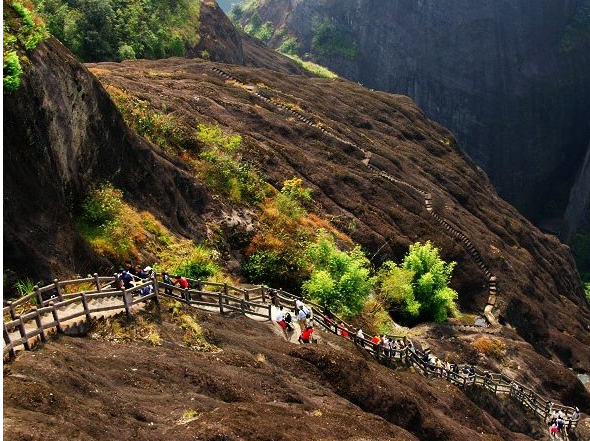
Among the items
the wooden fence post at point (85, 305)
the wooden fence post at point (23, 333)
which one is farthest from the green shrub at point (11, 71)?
the wooden fence post at point (23, 333)

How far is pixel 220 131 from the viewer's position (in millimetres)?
48250

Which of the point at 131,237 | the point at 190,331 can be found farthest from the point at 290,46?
the point at 190,331

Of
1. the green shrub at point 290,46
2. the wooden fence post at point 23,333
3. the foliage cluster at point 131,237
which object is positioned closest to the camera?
the wooden fence post at point 23,333

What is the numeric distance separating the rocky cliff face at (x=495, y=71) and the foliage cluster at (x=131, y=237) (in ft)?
391

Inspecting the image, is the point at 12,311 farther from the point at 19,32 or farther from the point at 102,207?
the point at 19,32

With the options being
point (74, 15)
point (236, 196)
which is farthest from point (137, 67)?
point (236, 196)

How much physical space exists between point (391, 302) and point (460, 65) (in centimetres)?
11624

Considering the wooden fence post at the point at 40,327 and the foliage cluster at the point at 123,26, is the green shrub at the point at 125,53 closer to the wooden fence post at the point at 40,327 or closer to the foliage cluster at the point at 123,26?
the foliage cluster at the point at 123,26

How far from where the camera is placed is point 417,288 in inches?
1745

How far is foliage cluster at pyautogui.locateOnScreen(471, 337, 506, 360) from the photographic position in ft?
142

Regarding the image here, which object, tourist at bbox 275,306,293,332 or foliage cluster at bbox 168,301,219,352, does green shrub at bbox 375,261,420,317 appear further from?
foliage cluster at bbox 168,301,219,352

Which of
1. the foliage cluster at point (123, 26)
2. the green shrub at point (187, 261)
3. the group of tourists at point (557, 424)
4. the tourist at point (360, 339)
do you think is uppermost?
the foliage cluster at point (123, 26)

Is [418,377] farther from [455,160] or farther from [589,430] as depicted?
[455,160]

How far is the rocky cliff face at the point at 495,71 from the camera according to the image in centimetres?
14350
